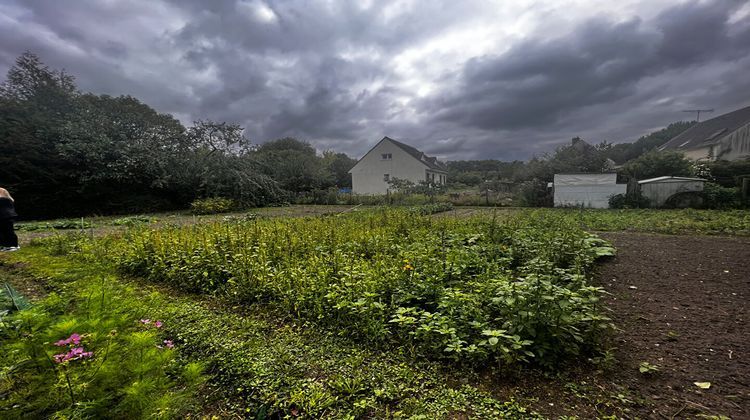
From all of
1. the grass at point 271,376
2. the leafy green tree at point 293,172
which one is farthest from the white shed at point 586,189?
the leafy green tree at point 293,172

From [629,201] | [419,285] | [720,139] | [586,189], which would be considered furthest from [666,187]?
[419,285]

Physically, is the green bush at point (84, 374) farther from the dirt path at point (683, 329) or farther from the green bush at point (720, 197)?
the green bush at point (720, 197)

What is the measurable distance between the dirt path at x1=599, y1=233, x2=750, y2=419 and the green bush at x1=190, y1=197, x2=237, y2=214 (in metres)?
14.2

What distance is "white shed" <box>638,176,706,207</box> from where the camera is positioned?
1175 cm

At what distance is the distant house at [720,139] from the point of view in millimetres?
18547

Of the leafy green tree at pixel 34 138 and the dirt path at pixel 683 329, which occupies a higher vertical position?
the leafy green tree at pixel 34 138

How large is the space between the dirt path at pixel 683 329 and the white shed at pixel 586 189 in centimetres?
1039

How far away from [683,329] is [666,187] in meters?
14.3

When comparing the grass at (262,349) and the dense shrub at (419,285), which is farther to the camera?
the dense shrub at (419,285)

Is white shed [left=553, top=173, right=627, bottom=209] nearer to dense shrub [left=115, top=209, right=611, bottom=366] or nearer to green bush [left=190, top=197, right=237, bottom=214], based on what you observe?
dense shrub [left=115, top=209, right=611, bottom=366]

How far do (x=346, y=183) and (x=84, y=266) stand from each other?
104 ft

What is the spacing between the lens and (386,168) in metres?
27.4

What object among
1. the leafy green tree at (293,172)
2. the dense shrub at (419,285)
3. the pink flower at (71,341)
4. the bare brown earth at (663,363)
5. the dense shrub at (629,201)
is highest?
the leafy green tree at (293,172)

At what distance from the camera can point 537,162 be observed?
60.3 ft
